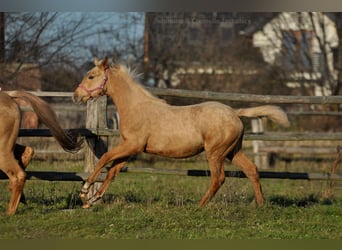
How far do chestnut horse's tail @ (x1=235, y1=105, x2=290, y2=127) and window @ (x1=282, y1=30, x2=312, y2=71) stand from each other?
16.7 m

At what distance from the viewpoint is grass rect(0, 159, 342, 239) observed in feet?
19.8

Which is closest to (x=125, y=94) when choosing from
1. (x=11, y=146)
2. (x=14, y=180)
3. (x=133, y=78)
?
(x=133, y=78)

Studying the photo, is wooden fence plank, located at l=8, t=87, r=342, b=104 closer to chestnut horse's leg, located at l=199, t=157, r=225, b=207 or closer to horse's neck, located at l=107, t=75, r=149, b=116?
horse's neck, located at l=107, t=75, r=149, b=116

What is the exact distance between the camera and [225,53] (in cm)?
2467

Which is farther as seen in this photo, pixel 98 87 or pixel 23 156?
pixel 98 87

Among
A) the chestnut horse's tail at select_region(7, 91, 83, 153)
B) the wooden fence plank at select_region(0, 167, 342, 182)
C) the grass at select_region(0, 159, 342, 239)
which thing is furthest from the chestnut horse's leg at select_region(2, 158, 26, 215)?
the wooden fence plank at select_region(0, 167, 342, 182)

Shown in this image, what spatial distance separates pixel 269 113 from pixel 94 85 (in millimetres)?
2277

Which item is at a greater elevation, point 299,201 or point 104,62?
point 104,62

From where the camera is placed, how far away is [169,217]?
6828mm

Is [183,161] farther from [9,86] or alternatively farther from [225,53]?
[225,53]

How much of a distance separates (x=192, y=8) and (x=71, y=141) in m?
2.65

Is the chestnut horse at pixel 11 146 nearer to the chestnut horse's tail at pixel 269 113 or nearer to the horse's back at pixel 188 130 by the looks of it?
the horse's back at pixel 188 130

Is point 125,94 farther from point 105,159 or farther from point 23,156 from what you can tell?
point 23,156

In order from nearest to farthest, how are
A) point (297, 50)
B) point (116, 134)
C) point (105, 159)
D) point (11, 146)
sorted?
point (11, 146)
point (105, 159)
point (116, 134)
point (297, 50)
